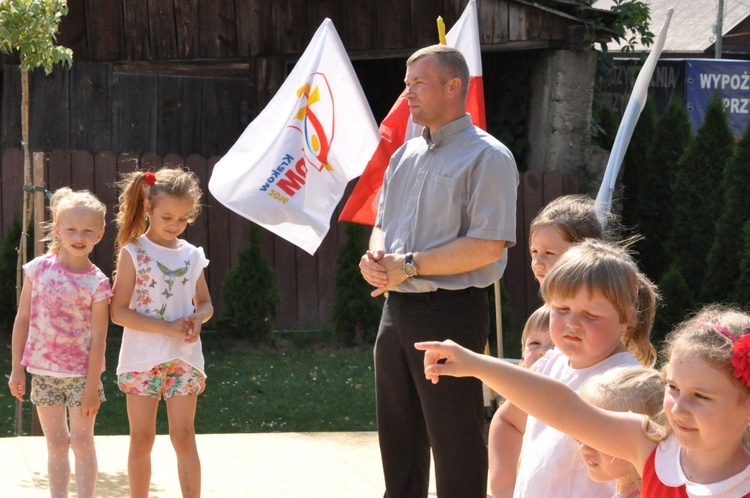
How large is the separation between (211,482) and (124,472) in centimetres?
44

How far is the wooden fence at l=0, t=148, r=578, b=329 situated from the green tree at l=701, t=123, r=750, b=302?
1.46m

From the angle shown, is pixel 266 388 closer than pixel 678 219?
Yes

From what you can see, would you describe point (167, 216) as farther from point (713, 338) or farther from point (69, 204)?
point (713, 338)

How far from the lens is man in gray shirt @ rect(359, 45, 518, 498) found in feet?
11.7

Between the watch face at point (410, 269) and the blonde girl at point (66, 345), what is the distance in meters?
1.30

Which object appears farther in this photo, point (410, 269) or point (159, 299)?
point (159, 299)

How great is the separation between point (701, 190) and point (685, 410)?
8.61m

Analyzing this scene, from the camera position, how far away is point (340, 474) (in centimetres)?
500

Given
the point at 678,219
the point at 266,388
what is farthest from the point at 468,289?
the point at 678,219

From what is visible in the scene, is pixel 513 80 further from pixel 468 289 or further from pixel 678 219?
pixel 468 289

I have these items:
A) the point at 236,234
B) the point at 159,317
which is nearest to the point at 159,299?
the point at 159,317

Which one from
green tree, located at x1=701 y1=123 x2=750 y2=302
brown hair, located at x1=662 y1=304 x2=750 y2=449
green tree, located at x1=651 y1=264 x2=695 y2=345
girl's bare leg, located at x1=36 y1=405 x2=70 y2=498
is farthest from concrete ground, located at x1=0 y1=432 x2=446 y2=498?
green tree, located at x1=701 y1=123 x2=750 y2=302

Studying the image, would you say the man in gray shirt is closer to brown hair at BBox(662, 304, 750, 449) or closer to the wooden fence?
brown hair at BBox(662, 304, 750, 449)

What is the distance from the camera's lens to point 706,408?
190 cm
